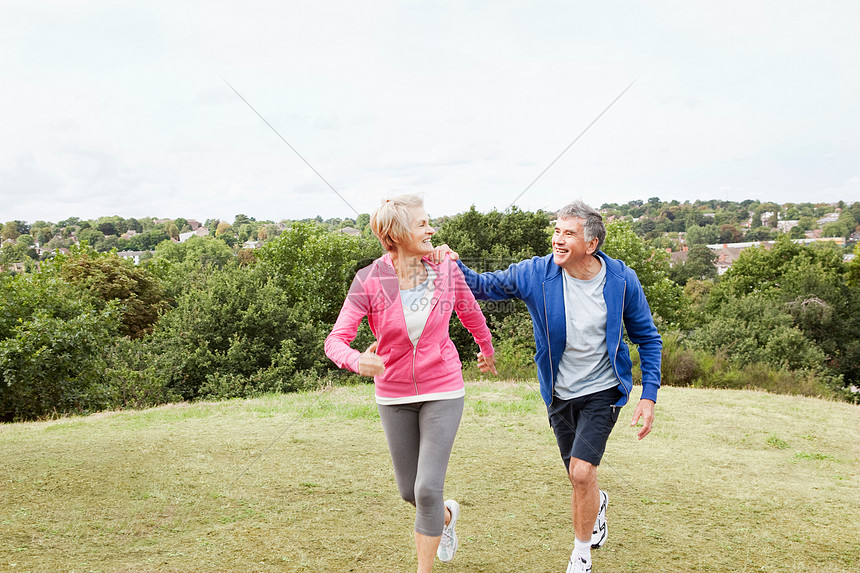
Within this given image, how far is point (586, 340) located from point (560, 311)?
0.24 metres

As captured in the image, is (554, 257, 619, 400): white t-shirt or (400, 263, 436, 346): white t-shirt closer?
(400, 263, 436, 346): white t-shirt

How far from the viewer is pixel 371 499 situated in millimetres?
5473

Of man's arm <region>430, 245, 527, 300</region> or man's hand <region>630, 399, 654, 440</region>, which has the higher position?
man's arm <region>430, 245, 527, 300</region>

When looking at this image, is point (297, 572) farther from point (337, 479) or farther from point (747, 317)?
point (747, 317)

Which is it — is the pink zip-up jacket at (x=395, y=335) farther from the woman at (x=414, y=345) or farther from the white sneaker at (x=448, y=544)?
the white sneaker at (x=448, y=544)

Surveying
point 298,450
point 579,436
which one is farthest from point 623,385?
point 298,450

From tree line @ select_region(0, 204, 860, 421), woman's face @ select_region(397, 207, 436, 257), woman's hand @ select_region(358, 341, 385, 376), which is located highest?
woman's face @ select_region(397, 207, 436, 257)

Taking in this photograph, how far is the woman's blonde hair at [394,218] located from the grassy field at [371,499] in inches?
86.7

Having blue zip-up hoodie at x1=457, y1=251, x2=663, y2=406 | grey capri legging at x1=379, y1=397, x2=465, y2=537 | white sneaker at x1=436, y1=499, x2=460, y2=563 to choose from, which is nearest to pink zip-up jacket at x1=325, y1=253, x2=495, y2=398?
grey capri legging at x1=379, y1=397, x2=465, y2=537

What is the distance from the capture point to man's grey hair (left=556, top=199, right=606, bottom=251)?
147 inches

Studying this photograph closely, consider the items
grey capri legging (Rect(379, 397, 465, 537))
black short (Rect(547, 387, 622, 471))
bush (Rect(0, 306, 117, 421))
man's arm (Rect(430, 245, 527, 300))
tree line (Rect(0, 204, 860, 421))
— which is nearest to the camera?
grey capri legging (Rect(379, 397, 465, 537))

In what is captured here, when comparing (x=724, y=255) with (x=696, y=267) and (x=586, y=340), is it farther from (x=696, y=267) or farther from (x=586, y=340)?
(x=586, y=340)

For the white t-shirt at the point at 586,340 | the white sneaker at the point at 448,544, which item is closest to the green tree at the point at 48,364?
the white sneaker at the point at 448,544

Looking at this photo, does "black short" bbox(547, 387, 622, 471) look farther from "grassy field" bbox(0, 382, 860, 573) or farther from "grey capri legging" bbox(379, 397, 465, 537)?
"grassy field" bbox(0, 382, 860, 573)
